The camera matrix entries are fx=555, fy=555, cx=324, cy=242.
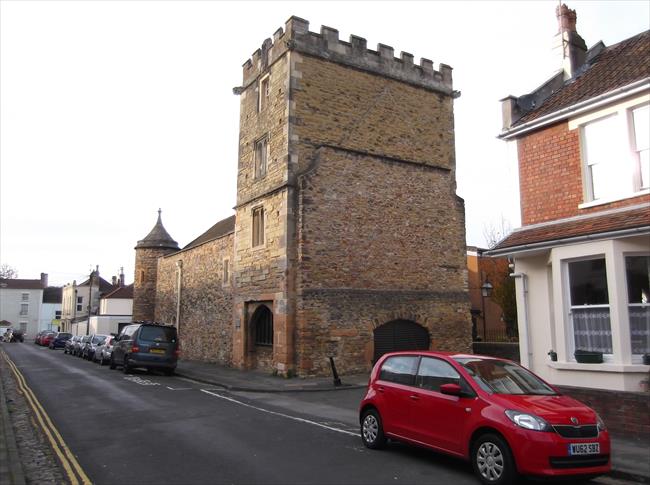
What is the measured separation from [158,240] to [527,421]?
3604cm

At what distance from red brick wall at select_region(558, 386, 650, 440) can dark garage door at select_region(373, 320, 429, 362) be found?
11.3 meters

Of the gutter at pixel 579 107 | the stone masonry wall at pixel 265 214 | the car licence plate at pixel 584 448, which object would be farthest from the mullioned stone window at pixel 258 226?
the car licence plate at pixel 584 448

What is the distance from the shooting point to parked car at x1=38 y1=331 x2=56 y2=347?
169 feet

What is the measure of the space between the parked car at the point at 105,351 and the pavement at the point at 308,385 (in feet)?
13.3

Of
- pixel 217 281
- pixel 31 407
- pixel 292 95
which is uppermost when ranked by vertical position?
pixel 292 95

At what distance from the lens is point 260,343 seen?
872 inches

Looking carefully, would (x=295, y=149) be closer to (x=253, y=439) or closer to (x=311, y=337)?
(x=311, y=337)

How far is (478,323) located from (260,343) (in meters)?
19.1

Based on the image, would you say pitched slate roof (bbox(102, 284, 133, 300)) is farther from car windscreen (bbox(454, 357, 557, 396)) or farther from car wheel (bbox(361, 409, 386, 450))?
car windscreen (bbox(454, 357, 557, 396))

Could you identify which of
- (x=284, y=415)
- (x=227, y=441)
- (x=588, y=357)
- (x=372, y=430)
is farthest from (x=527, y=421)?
(x=284, y=415)

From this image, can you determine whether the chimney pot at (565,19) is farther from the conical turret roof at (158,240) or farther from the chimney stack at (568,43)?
the conical turret roof at (158,240)

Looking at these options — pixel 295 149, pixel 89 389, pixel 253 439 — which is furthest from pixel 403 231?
pixel 253 439

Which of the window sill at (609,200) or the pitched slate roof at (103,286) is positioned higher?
the pitched slate roof at (103,286)

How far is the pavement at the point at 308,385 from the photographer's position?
7.38 meters
